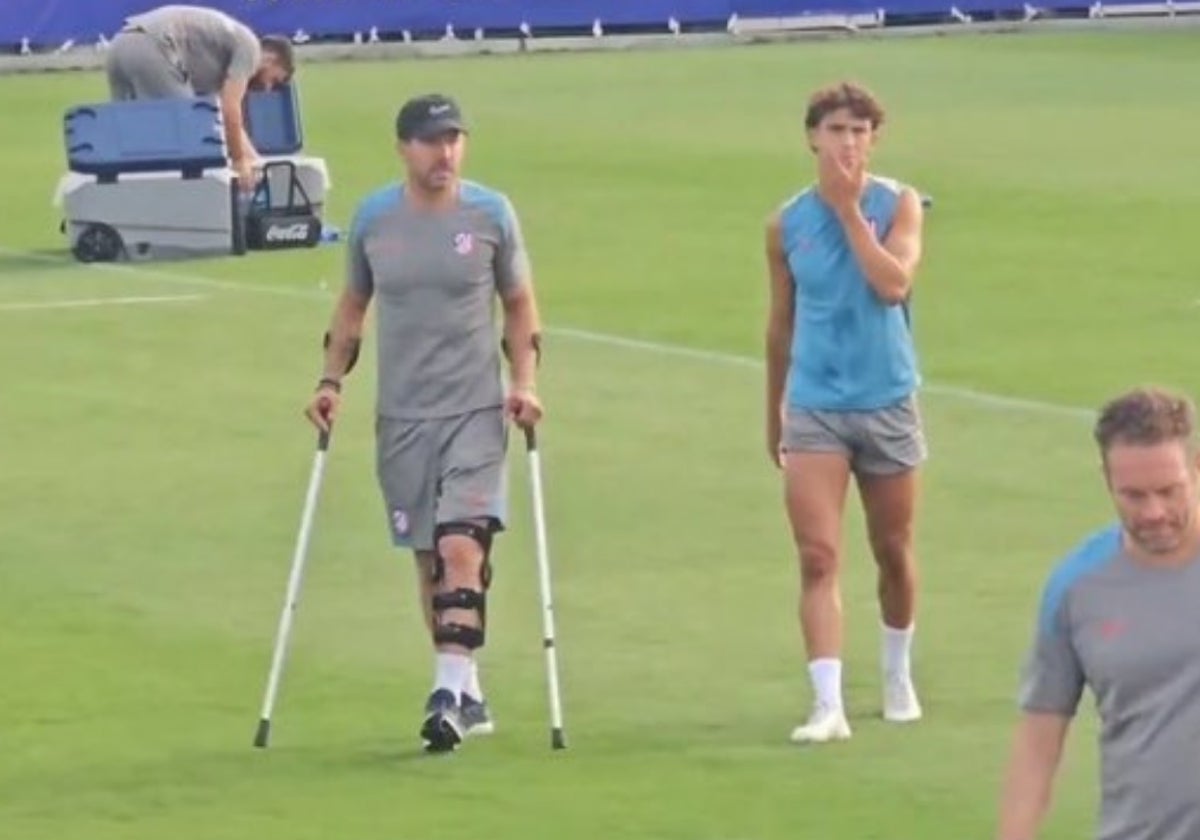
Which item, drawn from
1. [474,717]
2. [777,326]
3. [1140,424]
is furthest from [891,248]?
[1140,424]

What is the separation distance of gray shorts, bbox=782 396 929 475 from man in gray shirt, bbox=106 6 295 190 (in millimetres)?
16560

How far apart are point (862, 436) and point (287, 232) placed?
1656 centimetres

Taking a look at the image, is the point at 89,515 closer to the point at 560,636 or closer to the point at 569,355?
the point at 560,636

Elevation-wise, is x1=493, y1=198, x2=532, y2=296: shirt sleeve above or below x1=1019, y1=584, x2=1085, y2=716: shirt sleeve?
above

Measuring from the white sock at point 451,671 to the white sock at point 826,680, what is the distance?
3.74ft

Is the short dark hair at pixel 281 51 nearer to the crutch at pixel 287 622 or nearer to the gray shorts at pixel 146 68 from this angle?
the gray shorts at pixel 146 68

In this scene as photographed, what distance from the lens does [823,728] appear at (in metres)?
13.5

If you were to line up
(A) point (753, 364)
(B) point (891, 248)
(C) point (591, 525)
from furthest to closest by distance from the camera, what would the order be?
(A) point (753, 364)
(C) point (591, 525)
(B) point (891, 248)

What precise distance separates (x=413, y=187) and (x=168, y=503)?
559 centimetres

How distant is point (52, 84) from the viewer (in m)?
45.5

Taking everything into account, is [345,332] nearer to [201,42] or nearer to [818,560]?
[818,560]

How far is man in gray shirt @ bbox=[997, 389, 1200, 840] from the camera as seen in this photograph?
26.9 ft

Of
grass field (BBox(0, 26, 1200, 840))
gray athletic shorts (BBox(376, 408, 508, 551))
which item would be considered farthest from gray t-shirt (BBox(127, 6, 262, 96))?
gray athletic shorts (BBox(376, 408, 508, 551))

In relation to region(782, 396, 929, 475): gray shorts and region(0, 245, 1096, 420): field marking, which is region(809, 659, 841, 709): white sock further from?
region(0, 245, 1096, 420): field marking
